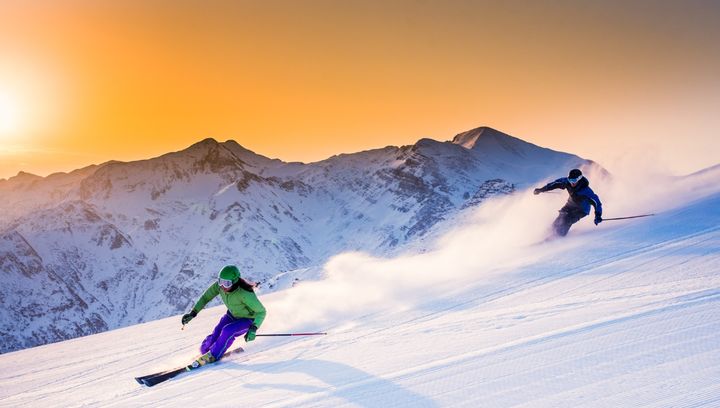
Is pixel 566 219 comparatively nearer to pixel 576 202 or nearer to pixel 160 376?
pixel 576 202

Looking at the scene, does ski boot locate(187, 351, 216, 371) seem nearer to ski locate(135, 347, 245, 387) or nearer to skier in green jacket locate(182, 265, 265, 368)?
ski locate(135, 347, 245, 387)

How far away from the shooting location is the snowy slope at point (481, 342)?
4.08 m

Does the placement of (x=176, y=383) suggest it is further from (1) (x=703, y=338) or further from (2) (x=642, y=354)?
(1) (x=703, y=338)

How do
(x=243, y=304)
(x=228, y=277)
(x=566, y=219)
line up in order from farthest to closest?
1. (x=566, y=219)
2. (x=243, y=304)
3. (x=228, y=277)

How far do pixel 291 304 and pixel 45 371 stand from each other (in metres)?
6.00

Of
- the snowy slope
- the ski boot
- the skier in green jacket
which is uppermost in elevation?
the skier in green jacket

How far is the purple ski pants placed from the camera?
8.20 meters

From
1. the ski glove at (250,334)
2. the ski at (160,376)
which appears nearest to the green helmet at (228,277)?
the ski glove at (250,334)

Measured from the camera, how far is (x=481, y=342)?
18.5ft

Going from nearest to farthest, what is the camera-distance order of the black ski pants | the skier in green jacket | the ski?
the ski, the skier in green jacket, the black ski pants

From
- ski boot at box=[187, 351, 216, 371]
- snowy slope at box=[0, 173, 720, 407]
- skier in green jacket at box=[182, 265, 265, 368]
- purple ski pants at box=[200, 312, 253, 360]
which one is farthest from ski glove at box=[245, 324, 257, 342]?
ski boot at box=[187, 351, 216, 371]

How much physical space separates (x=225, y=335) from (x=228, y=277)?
42.0 inches

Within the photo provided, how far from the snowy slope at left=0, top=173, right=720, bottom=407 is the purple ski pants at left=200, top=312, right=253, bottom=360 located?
0.42 m

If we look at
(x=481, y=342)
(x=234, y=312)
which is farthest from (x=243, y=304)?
(x=481, y=342)
